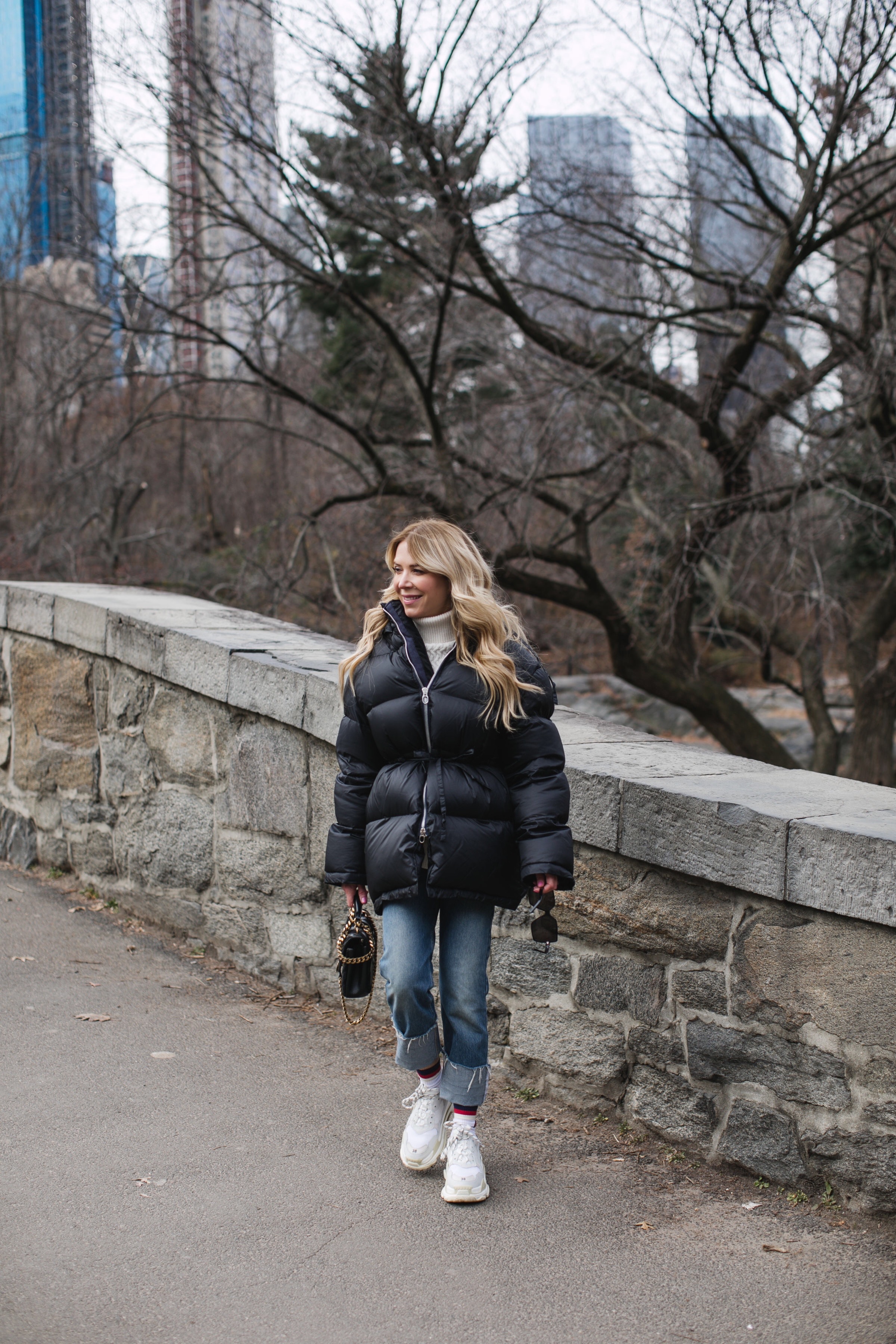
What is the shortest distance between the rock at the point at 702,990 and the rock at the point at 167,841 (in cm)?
201

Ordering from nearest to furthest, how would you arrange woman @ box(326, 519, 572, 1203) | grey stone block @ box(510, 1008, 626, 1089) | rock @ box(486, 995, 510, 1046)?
1. woman @ box(326, 519, 572, 1203)
2. grey stone block @ box(510, 1008, 626, 1089)
3. rock @ box(486, 995, 510, 1046)

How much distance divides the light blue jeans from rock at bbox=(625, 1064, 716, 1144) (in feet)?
1.51

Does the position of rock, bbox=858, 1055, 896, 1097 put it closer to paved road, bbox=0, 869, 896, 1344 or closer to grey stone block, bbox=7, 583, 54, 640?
paved road, bbox=0, 869, 896, 1344

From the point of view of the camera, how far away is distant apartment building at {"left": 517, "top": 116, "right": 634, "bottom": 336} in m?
7.46

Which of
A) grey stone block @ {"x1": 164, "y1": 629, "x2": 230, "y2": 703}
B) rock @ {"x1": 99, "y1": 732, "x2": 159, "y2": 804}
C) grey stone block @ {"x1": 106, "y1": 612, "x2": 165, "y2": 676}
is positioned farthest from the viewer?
rock @ {"x1": 99, "y1": 732, "x2": 159, "y2": 804}

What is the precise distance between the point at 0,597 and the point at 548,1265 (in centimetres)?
406

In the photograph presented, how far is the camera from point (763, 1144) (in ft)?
9.04

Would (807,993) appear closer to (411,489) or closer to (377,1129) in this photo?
(377,1129)

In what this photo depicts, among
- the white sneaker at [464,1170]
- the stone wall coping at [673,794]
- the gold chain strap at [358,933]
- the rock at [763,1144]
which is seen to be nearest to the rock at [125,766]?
the stone wall coping at [673,794]

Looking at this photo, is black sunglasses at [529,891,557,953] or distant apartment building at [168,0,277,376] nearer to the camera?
black sunglasses at [529,891,557,953]

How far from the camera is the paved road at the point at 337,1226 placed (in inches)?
87.6

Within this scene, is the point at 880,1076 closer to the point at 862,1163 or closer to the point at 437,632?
the point at 862,1163

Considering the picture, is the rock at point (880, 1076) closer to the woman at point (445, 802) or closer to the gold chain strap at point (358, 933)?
the woman at point (445, 802)

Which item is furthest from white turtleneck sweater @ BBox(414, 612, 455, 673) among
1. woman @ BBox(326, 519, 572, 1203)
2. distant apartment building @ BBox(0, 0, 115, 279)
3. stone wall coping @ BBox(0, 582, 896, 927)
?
distant apartment building @ BBox(0, 0, 115, 279)
